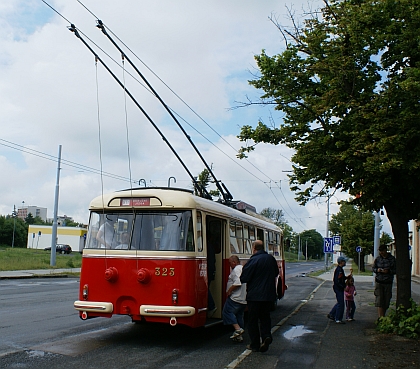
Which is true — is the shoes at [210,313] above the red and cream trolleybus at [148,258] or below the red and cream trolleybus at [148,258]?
below

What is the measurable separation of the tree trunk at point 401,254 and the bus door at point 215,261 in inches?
147

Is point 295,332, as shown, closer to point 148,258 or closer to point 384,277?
point 384,277

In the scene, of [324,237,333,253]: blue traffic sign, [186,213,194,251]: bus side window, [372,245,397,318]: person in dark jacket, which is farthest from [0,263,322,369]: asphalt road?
[324,237,333,253]: blue traffic sign

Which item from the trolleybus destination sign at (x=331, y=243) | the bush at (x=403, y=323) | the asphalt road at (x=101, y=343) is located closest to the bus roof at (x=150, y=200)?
the asphalt road at (x=101, y=343)

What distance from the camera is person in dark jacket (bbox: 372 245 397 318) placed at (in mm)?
12398

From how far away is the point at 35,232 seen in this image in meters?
92.3

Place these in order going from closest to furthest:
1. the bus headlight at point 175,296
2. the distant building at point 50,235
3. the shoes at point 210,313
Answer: the bus headlight at point 175,296 < the shoes at point 210,313 < the distant building at point 50,235

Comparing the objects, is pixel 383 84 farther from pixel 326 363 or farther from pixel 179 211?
pixel 326 363

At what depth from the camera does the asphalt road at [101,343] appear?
7.86 meters

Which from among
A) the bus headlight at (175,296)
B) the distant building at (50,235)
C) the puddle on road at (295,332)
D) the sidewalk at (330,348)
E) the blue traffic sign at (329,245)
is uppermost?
the distant building at (50,235)

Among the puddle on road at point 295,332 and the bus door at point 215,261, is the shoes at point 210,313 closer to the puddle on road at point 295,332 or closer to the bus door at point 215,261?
the bus door at point 215,261

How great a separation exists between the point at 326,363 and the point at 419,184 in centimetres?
457

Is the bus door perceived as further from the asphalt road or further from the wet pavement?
the wet pavement

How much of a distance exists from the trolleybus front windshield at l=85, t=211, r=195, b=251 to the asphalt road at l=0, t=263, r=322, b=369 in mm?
1702
